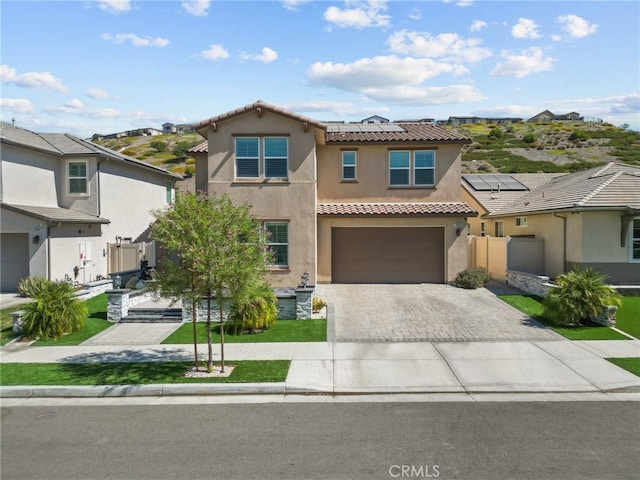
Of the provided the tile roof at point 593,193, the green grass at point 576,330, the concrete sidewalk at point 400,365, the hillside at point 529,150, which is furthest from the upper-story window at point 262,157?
the hillside at point 529,150

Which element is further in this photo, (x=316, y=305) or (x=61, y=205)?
(x=61, y=205)

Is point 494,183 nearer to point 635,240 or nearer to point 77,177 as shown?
point 635,240

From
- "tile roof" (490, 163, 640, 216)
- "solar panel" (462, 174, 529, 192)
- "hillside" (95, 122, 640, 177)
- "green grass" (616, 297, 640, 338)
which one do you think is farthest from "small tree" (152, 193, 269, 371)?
"hillside" (95, 122, 640, 177)

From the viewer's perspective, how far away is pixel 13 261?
17812mm

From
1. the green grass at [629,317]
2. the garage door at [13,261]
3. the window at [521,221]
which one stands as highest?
the window at [521,221]

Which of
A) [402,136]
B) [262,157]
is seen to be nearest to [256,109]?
[262,157]

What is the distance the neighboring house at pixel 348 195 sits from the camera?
1705 cm

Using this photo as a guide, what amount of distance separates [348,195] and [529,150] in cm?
5610

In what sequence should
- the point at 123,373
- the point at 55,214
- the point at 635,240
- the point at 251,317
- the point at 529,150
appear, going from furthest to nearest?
the point at 529,150, the point at 55,214, the point at 635,240, the point at 251,317, the point at 123,373

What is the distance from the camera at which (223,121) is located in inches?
659

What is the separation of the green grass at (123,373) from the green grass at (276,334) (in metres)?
1.81

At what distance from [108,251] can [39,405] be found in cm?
1380

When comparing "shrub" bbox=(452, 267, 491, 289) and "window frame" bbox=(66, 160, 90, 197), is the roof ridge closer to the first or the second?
"shrub" bbox=(452, 267, 491, 289)
